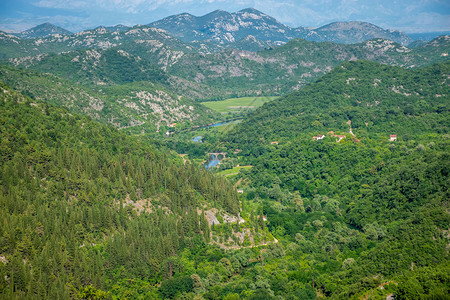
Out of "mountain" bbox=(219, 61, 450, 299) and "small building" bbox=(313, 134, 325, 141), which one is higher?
"small building" bbox=(313, 134, 325, 141)

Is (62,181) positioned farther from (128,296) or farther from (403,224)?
(403,224)

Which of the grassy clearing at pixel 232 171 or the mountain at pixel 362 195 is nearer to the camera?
the mountain at pixel 362 195

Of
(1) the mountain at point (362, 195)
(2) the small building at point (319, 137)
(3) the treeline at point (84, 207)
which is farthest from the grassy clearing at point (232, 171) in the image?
(3) the treeline at point (84, 207)

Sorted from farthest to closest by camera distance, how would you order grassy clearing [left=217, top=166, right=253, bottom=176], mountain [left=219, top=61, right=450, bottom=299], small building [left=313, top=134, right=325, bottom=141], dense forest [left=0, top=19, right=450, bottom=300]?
small building [left=313, top=134, right=325, bottom=141], grassy clearing [left=217, top=166, right=253, bottom=176], mountain [left=219, top=61, right=450, bottom=299], dense forest [left=0, top=19, right=450, bottom=300]

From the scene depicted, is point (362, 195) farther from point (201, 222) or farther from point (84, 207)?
point (84, 207)

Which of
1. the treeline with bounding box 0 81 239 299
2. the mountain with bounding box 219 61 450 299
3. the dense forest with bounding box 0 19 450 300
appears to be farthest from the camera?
the mountain with bounding box 219 61 450 299

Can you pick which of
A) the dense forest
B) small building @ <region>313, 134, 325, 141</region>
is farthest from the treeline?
small building @ <region>313, 134, 325, 141</region>

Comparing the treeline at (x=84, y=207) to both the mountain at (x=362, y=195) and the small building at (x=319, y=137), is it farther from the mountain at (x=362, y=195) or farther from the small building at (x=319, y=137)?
the small building at (x=319, y=137)

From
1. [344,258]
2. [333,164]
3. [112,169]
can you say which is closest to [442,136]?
[333,164]

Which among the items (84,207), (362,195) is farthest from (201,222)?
(362,195)

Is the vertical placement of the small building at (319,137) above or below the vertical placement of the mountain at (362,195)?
above

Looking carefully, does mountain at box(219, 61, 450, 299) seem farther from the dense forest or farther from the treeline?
the treeline
